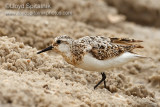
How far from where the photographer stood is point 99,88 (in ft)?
15.0

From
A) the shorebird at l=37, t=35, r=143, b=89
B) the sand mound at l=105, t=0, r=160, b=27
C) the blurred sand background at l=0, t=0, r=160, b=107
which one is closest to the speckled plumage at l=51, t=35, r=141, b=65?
the shorebird at l=37, t=35, r=143, b=89

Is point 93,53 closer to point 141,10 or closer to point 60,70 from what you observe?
point 60,70

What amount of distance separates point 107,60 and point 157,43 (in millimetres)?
4083

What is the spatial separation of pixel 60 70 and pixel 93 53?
0.68 metres

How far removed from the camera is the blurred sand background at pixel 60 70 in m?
3.38

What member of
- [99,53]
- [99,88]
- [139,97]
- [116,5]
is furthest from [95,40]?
[116,5]

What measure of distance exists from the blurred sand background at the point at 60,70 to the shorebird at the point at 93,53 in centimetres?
Result: 32

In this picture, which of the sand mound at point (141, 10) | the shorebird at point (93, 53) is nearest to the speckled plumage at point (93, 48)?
the shorebird at point (93, 53)

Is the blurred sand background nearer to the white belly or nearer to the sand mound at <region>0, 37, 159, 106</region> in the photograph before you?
the sand mound at <region>0, 37, 159, 106</region>

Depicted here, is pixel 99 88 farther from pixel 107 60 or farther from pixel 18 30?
pixel 18 30

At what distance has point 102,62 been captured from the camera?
423cm

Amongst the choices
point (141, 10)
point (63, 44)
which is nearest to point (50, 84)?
point (63, 44)

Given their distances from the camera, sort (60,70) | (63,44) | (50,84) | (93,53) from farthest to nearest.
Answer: (60,70) → (63,44) → (93,53) → (50,84)

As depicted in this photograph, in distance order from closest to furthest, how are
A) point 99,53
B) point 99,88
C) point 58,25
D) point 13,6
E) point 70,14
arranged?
point 99,53, point 99,88, point 58,25, point 13,6, point 70,14
